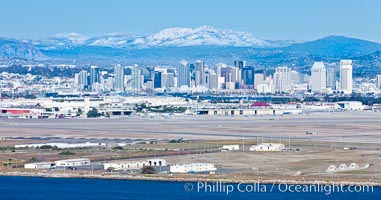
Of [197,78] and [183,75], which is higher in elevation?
[183,75]

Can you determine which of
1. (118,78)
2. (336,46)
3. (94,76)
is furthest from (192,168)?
(336,46)

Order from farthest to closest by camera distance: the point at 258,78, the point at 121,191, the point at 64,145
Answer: the point at 258,78
the point at 64,145
the point at 121,191

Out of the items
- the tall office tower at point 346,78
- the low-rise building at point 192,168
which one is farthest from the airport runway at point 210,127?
A: the tall office tower at point 346,78

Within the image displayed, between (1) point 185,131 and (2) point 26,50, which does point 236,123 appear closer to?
(1) point 185,131

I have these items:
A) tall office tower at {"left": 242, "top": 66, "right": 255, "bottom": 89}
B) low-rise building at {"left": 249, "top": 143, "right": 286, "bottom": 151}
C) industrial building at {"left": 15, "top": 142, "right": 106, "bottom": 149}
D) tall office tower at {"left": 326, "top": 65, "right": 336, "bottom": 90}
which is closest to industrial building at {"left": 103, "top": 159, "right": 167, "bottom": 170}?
low-rise building at {"left": 249, "top": 143, "right": 286, "bottom": 151}

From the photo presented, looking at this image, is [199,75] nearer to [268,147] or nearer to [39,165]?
[268,147]

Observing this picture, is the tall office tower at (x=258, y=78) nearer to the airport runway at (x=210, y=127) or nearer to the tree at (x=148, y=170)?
the airport runway at (x=210, y=127)
